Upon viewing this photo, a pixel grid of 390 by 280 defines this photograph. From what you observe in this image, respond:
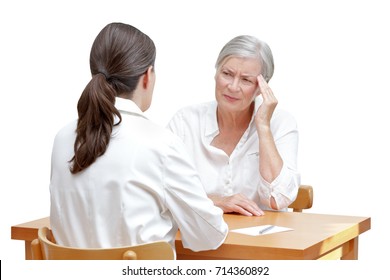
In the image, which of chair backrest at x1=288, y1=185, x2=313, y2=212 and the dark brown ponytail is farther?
chair backrest at x1=288, y1=185, x2=313, y2=212

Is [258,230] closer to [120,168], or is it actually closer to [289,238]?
[289,238]

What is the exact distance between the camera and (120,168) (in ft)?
9.88

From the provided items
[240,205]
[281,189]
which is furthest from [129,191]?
[281,189]

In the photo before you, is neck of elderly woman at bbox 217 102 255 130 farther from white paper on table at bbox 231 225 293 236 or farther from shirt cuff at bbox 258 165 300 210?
white paper on table at bbox 231 225 293 236

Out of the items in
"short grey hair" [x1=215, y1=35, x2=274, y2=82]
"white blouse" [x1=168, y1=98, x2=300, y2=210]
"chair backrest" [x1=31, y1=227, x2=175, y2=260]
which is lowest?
"chair backrest" [x1=31, y1=227, x2=175, y2=260]

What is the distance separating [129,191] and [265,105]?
152cm

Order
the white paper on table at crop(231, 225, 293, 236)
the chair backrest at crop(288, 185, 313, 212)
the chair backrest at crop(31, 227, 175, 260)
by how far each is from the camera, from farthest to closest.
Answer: the chair backrest at crop(288, 185, 313, 212), the white paper on table at crop(231, 225, 293, 236), the chair backrest at crop(31, 227, 175, 260)

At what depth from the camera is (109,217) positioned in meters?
3.05

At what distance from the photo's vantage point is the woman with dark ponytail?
303 cm

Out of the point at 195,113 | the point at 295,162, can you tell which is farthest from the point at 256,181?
the point at 195,113

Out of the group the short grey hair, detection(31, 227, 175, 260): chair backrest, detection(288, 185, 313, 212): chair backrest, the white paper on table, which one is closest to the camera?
detection(31, 227, 175, 260): chair backrest

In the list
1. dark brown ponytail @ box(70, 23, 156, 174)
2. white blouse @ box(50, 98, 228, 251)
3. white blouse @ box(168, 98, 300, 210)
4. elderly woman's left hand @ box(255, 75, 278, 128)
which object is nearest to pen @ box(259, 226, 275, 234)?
white blouse @ box(50, 98, 228, 251)

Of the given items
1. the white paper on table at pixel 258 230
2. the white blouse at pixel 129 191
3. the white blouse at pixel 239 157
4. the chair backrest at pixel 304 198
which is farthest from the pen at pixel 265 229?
the chair backrest at pixel 304 198

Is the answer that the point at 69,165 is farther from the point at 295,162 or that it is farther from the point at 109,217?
Result: the point at 295,162
